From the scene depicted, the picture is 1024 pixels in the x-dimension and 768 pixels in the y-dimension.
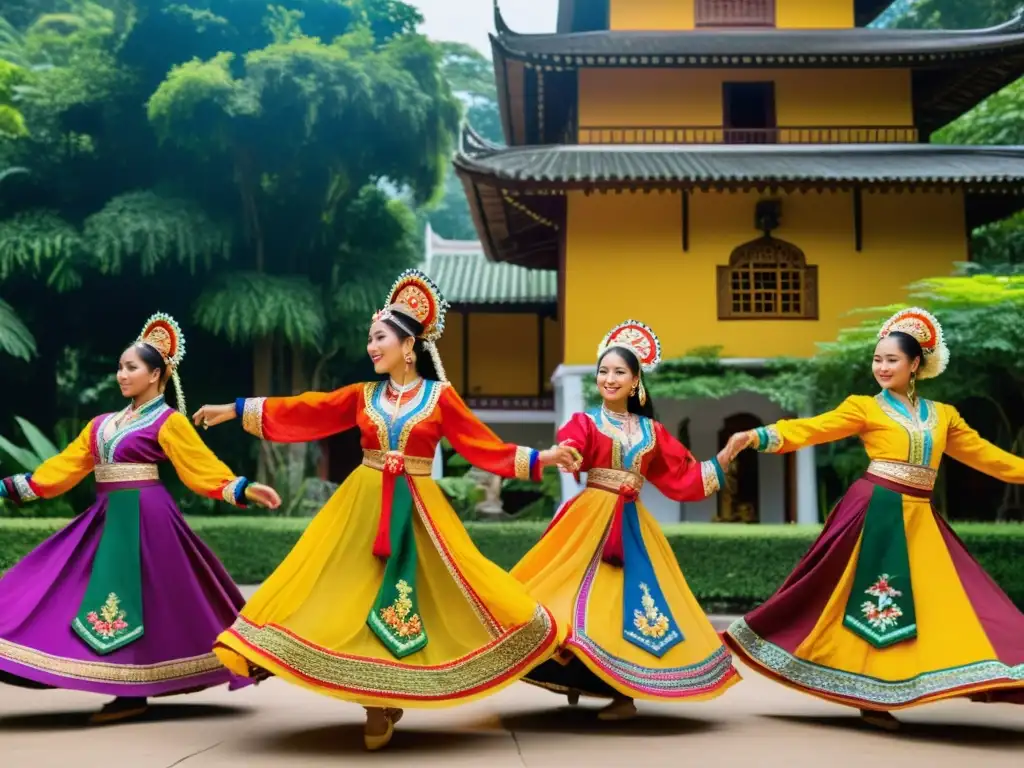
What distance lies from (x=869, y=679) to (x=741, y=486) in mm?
12310

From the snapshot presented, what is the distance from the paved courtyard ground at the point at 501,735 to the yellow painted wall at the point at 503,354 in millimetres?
14825

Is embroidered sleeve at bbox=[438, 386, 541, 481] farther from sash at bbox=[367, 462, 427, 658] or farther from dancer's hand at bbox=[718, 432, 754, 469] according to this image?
dancer's hand at bbox=[718, 432, 754, 469]

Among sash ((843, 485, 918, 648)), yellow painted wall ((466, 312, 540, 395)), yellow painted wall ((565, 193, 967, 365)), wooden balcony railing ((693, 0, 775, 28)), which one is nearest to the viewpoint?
sash ((843, 485, 918, 648))

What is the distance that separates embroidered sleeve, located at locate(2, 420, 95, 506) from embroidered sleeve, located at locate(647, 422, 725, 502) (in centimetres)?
280

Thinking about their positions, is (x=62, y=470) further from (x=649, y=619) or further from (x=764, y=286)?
(x=764, y=286)

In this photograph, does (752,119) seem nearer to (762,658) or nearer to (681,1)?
(681,1)

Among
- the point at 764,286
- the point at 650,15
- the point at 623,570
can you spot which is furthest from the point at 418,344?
the point at 650,15

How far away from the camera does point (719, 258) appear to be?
623 inches

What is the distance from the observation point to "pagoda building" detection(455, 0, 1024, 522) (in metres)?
15.0

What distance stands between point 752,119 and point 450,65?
30548 mm

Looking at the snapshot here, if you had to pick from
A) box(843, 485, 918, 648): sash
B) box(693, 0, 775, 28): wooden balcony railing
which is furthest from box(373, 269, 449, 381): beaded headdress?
box(693, 0, 775, 28): wooden balcony railing

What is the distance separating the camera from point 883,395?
5656 mm

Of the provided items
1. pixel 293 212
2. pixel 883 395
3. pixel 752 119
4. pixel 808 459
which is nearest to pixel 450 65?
pixel 293 212

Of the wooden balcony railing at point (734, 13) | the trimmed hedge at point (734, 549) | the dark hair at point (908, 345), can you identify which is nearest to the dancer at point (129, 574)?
the dark hair at point (908, 345)
